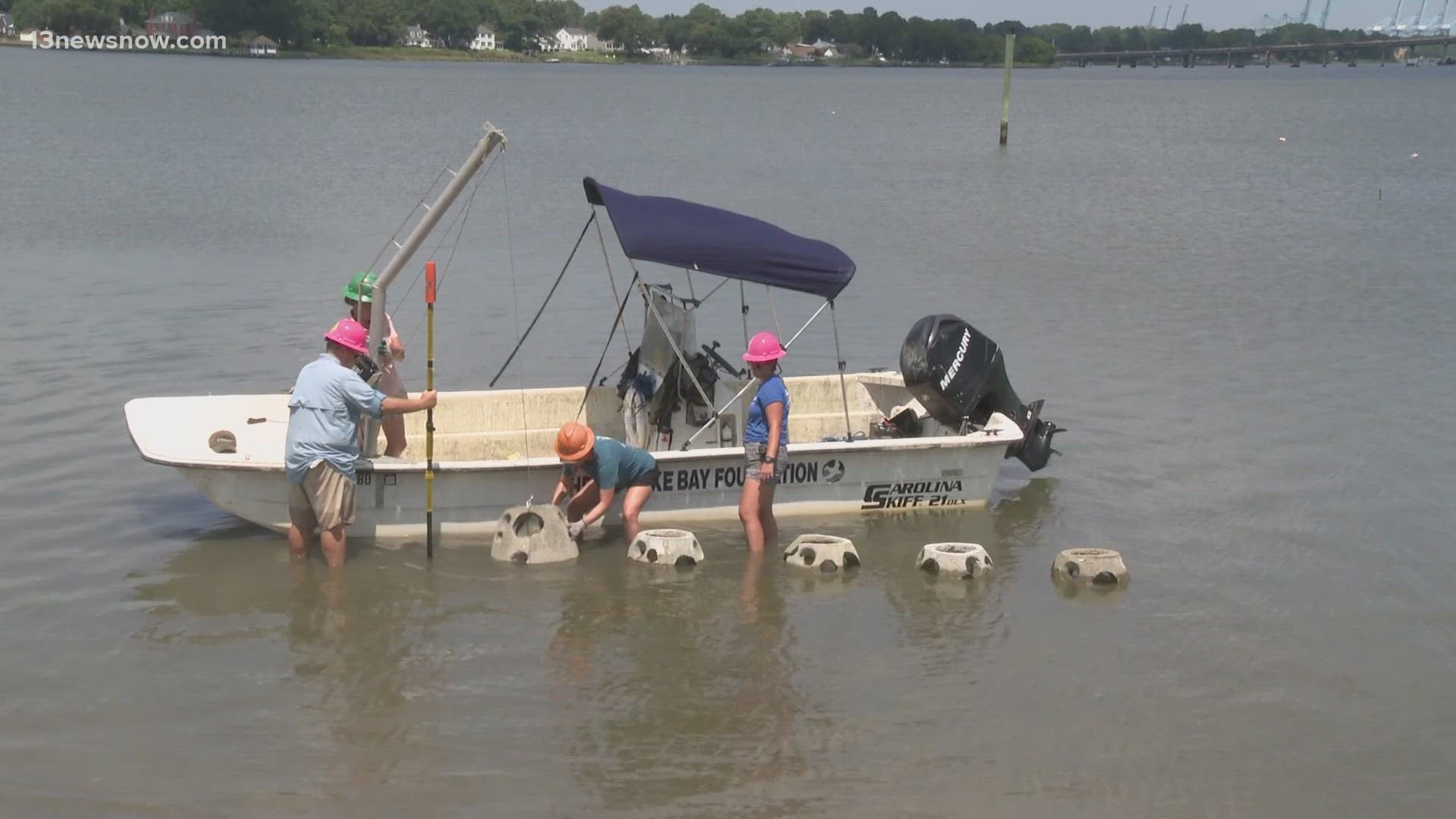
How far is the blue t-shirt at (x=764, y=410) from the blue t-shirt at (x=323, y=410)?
2759mm

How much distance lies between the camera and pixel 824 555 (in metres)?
11.7

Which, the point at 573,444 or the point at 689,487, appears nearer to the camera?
the point at 573,444

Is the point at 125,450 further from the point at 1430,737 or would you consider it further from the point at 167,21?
the point at 167,21

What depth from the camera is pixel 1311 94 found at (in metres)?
120

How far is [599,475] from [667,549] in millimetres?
740

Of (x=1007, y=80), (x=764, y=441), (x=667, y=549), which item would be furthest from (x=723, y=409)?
(x=1007, y=80)

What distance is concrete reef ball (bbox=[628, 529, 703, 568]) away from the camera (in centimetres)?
1153

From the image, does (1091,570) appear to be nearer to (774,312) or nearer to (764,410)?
(764,410)

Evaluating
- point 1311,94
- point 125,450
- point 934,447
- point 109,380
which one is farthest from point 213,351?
point 1311,94

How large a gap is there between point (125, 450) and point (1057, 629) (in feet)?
27.0

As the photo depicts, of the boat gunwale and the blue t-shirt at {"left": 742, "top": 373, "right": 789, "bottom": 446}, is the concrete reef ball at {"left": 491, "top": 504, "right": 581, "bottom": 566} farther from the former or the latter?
the blue t-shirt at {"left": 742, "top": 373, "right": 789, "bottom": 446}

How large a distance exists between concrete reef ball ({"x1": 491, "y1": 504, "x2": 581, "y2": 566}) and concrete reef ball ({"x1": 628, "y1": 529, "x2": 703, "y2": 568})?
558mm

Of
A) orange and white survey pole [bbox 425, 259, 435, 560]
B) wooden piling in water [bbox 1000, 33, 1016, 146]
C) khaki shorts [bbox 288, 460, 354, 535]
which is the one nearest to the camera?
khaki shorts [bbox 288, 460, 354, 535]

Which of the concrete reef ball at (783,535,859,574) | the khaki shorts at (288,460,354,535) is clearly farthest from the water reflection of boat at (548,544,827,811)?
the khaki shorts at (288,460,354,535)
